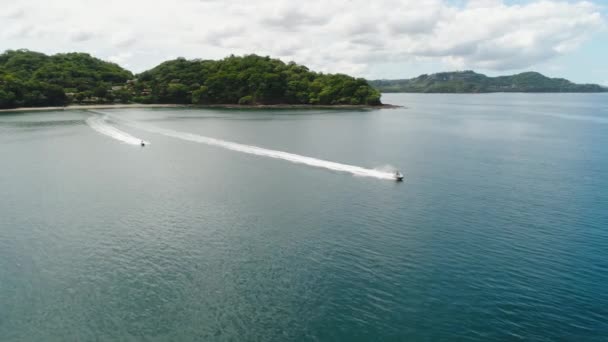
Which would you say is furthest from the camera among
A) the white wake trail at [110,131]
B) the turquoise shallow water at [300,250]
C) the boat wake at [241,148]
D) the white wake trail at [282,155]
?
the white wake trail at [110,131]


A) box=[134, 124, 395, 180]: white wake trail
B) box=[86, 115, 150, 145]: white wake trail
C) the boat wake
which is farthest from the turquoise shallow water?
box=[86, 115, 150, 145]: white wake trail

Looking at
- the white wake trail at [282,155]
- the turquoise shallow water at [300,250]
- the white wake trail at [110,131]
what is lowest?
the turquoise shallow water at [300,250]

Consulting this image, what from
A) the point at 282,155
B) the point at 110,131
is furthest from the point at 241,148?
the point at 110,131

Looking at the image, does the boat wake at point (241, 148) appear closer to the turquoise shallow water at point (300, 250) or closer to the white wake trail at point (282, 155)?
the white wake trail at point (282, 155)

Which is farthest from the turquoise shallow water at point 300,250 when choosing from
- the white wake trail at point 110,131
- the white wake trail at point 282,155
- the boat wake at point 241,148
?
the white wake trail at point 110,131

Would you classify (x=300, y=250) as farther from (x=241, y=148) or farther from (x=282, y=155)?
(x=241, y=148)

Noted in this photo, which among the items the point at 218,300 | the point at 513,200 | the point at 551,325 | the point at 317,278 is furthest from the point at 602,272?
the point at 218,300

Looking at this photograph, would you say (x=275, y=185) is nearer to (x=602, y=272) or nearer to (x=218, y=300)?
(x=218, y=300)
